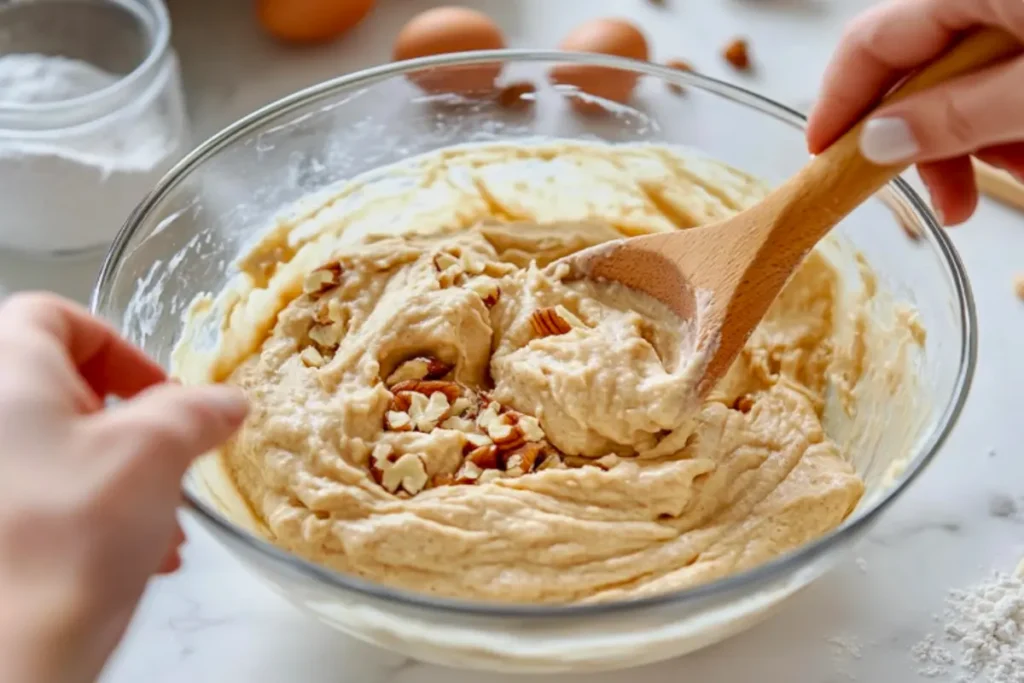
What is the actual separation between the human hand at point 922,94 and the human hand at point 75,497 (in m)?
0.78

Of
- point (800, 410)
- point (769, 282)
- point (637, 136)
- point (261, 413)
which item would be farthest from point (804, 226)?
point (261, 413)

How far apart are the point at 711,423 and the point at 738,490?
0.11 m

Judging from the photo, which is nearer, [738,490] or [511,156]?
[738,490]

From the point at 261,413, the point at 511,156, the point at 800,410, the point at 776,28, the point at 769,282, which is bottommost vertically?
the point at 261,413

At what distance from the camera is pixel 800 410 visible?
1500 millimetres

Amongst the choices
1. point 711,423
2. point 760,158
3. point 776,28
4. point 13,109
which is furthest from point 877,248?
point 13,109

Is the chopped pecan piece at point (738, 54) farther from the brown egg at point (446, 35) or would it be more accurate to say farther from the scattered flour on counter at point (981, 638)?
the scattered flour on counter at point (981, 638)

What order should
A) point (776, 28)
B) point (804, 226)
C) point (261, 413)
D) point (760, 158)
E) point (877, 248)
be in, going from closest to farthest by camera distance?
1. point (804, 226)
2. point (261, 413)
3. point (877, 248)
4. point (760, 158)
5. point (776, 28)

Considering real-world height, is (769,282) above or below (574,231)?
above

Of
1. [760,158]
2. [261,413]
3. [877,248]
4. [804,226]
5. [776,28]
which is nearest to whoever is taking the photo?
[804,226]

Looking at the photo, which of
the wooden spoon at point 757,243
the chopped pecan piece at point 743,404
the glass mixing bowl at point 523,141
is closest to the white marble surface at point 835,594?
the glass mixing bowl at point 523,141

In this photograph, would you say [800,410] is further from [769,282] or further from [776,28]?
[776,28]

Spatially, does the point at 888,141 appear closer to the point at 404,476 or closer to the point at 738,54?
the point at 404,476

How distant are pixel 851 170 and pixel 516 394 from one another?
0.53 m
